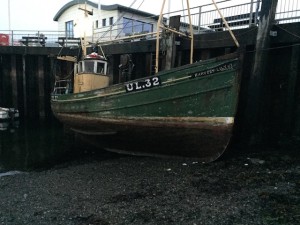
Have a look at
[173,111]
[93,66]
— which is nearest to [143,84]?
[173,111]

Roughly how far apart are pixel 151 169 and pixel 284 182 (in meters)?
3.72

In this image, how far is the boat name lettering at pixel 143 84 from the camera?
9.53 m

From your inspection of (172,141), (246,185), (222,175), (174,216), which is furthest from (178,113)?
(174,216)

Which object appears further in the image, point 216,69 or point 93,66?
point 93,66

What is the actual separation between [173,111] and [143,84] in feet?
Result: 4.17

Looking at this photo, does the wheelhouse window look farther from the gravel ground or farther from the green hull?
the gravel ground

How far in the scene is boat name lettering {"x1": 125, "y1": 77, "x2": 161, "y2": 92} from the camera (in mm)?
9531

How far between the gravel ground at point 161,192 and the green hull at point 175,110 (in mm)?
622

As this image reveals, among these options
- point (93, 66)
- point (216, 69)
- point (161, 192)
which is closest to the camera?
point (161, 192)

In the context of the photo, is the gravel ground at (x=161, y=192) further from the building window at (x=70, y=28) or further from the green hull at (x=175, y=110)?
the building window at (x=70, y=28)

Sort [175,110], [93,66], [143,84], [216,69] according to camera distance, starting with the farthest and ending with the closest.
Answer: [93,66]
[143,84]
[175,110]
[216,69]

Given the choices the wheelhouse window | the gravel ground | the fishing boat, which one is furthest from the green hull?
the wheelhouse window

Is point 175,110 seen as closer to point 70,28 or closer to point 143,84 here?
Answer: point 143,84

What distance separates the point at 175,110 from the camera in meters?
9.48
